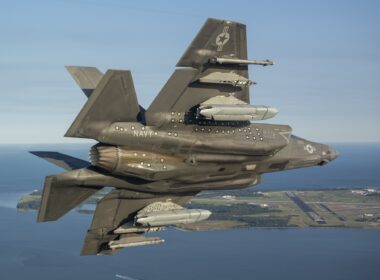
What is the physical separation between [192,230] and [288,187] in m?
79.6

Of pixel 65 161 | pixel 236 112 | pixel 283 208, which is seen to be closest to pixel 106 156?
pixel 65 161

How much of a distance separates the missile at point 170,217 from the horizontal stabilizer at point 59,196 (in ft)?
8.24

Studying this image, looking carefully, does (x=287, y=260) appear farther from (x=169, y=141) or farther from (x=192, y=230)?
(x=169, y=141)

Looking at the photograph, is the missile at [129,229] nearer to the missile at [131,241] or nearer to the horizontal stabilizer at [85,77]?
the missile at [131,241]

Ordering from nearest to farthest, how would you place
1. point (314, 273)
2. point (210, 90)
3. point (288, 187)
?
1. point (210, 90)
2. point (314, 273)
3. point (288, 187)

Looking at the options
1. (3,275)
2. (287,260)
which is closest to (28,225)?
(3,275)

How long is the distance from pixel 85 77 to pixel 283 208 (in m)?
114

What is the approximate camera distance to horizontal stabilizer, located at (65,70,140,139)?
Answer: 1720 centimetres

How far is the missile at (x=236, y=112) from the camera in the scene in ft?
58.7

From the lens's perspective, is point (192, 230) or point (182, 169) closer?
point (182, 169)

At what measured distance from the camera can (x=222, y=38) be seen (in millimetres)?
18312

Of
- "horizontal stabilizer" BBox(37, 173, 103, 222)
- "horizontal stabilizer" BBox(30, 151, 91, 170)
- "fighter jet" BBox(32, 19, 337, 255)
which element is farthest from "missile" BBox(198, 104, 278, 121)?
"horizontal stabilizer" BBox(30, 151, 91, 170)

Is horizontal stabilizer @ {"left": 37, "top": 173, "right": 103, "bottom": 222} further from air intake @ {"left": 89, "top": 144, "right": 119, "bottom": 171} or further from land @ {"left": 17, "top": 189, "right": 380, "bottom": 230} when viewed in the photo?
land @ {"left": 17, "top": 189, "right": 380, "bottom": 230}

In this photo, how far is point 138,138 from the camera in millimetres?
17859
